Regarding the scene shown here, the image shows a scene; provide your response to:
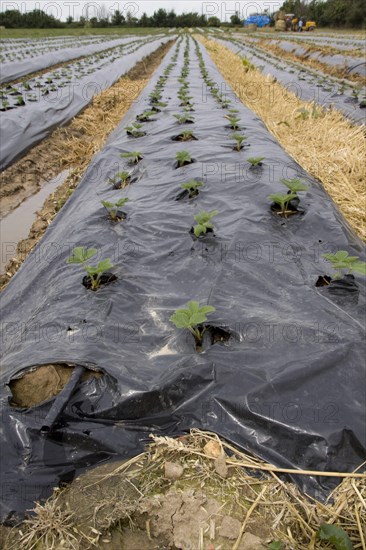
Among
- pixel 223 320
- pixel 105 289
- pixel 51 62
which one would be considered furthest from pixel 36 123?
pixel 51 62

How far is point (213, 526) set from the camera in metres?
1.63

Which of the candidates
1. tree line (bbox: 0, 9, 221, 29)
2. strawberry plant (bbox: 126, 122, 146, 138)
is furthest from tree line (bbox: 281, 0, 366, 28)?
strawberry plant (bbox: 126, 122, 146, 138)

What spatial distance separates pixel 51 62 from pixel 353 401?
20146 mm

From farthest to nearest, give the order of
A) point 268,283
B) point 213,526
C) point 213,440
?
point 268,283 < point 213,440 < point 213,526

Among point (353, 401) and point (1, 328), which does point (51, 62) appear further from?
point (353, 401)

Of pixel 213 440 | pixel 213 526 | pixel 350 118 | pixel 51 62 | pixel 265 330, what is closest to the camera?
pixel 213 526

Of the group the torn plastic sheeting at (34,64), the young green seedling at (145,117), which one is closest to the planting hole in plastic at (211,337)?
the young green seedling at (145,117)

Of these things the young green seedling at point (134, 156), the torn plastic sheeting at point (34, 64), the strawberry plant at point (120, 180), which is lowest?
the strawberry plant at point (120, 180)

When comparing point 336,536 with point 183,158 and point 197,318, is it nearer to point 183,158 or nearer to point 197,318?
point 197,318

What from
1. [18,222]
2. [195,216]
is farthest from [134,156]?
[195,216]

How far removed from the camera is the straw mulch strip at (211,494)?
1634mm

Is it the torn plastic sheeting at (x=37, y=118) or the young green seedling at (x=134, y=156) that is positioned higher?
the torn plastic sheeting at (x=37, y=118)

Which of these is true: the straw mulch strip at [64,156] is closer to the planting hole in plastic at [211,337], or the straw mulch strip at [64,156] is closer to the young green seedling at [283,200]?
the planting hole in plastic at [211,337]

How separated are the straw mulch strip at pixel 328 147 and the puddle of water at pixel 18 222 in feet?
11.4
